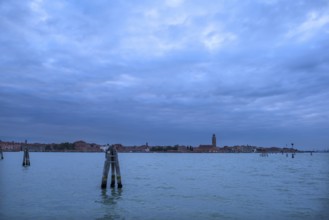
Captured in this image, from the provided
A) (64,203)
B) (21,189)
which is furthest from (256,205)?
(21,189)

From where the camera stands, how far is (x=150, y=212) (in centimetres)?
2219

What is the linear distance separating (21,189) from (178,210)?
16.7m

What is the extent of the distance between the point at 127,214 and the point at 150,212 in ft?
4.50

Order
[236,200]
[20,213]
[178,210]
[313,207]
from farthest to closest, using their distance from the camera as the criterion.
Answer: [236,200], [313,207], [178,210], [20,213]

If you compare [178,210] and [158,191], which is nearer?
[178,210]

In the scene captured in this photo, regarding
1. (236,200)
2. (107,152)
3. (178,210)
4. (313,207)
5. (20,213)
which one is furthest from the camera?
(107,152)

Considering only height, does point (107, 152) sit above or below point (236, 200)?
above

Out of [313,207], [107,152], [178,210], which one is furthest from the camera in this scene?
[107,152]

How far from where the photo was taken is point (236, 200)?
27.4m

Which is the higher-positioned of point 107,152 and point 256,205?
point 107,152

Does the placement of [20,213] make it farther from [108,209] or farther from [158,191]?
[158,191]

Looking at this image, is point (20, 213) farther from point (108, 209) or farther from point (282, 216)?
point (282, 216)

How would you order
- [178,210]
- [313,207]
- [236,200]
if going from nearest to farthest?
[178,210], [313,207], [236,200]

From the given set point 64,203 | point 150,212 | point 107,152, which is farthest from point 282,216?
point 107,152
